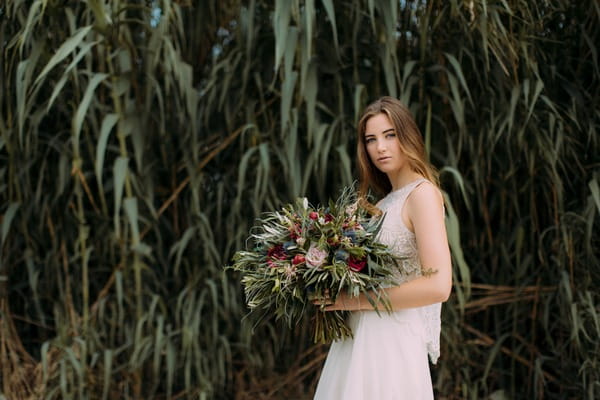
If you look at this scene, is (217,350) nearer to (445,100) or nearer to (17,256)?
(17,256)

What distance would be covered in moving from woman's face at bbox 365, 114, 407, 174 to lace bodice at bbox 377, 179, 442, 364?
0.21ft

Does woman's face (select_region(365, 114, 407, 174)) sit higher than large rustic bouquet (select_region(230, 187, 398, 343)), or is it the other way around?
woman's face (select_region(365, 114, 407, 174))

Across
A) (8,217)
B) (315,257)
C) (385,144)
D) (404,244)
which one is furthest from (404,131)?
(8,217)

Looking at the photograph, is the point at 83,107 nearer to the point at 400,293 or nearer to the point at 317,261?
the point at 317,261

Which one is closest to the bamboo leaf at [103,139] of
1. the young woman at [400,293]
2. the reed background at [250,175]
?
the reed background at [250,175]

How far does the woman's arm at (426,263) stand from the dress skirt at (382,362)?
0.19 feet

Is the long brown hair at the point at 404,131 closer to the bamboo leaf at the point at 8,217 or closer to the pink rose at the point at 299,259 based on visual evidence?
the pink rose at the point at 299,259

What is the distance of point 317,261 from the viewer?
1383mm

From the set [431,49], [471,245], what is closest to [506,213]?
[471,245]

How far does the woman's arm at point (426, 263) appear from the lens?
140cm

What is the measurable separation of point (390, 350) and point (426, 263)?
22cm

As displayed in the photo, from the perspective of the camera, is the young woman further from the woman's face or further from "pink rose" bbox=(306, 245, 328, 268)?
"pink rose" bbox=(306, 245, 328, 268)

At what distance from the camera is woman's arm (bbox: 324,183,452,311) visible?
55.2 inches

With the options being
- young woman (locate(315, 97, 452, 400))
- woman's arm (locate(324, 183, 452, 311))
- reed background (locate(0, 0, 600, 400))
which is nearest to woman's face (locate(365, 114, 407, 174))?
young woman (locate(315, 97, 452, 400))
